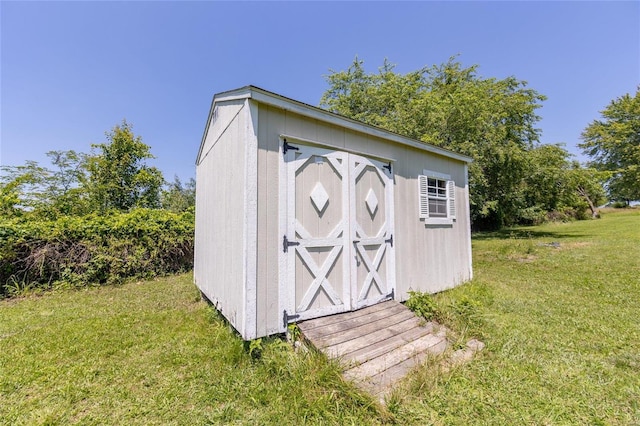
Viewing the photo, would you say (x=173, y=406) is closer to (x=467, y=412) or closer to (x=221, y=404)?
(x=221, y=404)

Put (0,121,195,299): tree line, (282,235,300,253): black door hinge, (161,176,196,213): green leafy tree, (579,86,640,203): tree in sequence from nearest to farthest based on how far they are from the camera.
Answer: (282,235,300,253): black door hinge
(0,121,195,299): tree line
(161,176,196,213): green leafy tree
(579,86,640,203): tree

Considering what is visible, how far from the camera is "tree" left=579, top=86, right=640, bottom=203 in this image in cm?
2305

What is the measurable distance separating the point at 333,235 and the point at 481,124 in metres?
12.9

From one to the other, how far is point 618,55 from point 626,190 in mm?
27235

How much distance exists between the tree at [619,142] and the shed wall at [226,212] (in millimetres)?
33140

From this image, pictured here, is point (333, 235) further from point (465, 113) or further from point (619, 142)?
point (619, 142)

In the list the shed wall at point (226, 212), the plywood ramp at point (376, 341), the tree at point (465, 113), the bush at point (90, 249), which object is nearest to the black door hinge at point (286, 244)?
the shed wall at point (226, 212)

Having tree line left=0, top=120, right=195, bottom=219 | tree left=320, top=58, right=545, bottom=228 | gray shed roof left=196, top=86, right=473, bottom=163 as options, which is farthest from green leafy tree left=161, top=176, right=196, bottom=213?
tree left=320, top=58, right=545, bottom=228

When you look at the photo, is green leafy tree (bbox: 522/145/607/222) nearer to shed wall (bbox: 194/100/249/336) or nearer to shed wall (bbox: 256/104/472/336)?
shed wall (bbox: 256/104/472/336)

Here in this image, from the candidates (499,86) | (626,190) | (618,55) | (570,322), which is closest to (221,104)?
(570,322)

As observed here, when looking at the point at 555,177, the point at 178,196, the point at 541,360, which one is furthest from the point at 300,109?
the point at 178,196

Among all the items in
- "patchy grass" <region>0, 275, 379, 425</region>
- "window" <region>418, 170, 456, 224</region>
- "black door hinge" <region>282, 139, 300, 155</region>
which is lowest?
"patchy grass" <region>0, 275, 379, 425</region>

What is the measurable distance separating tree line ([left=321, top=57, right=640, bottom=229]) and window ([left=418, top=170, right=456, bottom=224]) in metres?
7.24

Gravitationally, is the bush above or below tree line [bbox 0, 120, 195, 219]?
below
